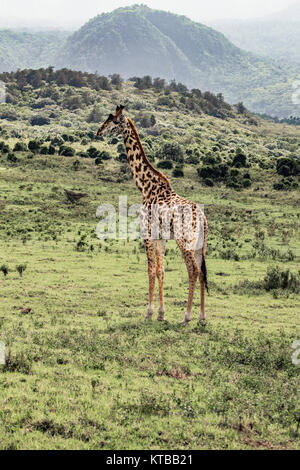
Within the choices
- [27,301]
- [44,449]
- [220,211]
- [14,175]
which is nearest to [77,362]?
[44,449]

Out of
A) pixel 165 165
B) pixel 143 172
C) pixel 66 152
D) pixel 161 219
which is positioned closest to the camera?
pixel 161 219

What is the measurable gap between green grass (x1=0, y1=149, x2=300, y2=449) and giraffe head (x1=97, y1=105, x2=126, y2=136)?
17.5ft

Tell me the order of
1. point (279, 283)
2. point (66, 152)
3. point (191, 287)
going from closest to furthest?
1. point (191, 287)
2. point (279, 283)
3. point (66, 152)

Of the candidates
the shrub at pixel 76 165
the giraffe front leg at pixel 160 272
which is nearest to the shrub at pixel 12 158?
the shrub at pixel 76 165

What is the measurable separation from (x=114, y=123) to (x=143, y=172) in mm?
1637

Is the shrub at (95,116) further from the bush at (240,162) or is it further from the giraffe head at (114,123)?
the giraffe head at (114,123)

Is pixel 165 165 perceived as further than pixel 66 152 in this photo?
No

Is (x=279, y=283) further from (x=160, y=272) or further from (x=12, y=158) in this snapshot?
(x=12, y=158)

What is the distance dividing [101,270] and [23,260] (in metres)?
3.88

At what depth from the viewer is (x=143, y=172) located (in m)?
13.8

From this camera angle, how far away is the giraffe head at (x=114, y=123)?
13.6 metres

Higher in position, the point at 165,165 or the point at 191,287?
the point at 165,165

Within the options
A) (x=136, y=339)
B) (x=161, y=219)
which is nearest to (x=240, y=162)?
(x=161, y=219)

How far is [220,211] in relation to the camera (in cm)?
3969
